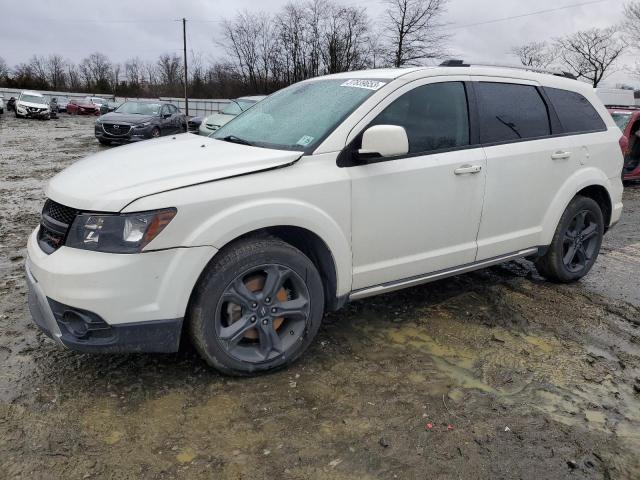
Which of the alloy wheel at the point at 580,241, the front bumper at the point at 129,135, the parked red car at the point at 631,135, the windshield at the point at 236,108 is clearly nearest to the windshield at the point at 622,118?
the parked red car at the point at 631,135

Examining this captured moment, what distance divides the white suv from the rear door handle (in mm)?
12

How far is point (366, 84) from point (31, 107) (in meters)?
34.1

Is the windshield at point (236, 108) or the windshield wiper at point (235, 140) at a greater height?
the windshield at point (236, 108)

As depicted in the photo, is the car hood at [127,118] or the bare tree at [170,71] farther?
the bare tree at [170,71]

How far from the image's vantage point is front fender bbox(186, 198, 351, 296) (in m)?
2.71

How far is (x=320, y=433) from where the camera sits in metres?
2.60

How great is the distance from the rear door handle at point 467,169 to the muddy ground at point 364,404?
114 centimetres

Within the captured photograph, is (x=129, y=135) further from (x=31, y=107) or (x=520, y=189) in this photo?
(x=31, y=107)

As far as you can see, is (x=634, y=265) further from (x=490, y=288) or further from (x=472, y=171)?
(x=472, y=171)

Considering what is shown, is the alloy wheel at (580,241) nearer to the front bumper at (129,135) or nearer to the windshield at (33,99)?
the front bumper at (129,135)

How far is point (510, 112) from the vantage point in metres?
4.01

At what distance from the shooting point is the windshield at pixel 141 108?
17.8m

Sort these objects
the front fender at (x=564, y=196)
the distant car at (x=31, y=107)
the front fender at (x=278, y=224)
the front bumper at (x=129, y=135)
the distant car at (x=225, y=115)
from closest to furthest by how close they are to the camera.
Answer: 1. the front fender at (x=278, y=224)
2. the front fender at (x=564, y=196)
3. the distant car at (x=225, y=115)
4. the front bumper at (x=129, y=135)
5. the distant car at (x=31, y=107)

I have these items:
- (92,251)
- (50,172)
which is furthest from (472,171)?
(50,172)
